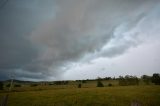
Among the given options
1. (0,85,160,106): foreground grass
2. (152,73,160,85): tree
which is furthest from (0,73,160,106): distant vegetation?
(152,73,160,85): tree

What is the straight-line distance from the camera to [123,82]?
156 m

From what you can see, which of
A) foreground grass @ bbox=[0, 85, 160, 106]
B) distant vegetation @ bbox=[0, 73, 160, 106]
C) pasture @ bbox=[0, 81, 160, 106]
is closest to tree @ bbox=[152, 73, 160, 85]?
distant vegetation @ bbox=[0, 73, 160, 106]

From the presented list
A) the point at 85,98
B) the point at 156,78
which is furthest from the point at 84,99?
the point at 156,78

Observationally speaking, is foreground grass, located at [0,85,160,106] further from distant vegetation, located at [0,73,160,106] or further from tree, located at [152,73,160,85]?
tree, located at [152,73,160,85]

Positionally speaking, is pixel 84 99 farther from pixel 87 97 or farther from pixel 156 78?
pixel 156 78

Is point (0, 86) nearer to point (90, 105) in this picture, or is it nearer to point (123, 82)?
point (90, 105)

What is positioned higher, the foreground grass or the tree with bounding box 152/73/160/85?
the tree with bounding box 152/73/160/85

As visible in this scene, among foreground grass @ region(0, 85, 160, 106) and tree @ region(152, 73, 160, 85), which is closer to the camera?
foreground grass @ region(0, 85, 160, 106)

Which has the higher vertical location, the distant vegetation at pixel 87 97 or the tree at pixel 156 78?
the tree at pixel 156 78

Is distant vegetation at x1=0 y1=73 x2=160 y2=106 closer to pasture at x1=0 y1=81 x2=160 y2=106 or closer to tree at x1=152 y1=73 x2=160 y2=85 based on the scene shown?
pasture at x1=0 y1=81 x2=160 y2=106

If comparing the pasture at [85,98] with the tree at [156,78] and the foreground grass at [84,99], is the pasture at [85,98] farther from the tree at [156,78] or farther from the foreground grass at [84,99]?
the tree at [156,78]

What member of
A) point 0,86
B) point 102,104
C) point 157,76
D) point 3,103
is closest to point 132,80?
point 157,76

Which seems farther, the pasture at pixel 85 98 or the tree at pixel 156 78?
the tree at pixel 156 78

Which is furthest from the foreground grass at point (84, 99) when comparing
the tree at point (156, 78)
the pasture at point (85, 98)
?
the tree at point (156, 78)
